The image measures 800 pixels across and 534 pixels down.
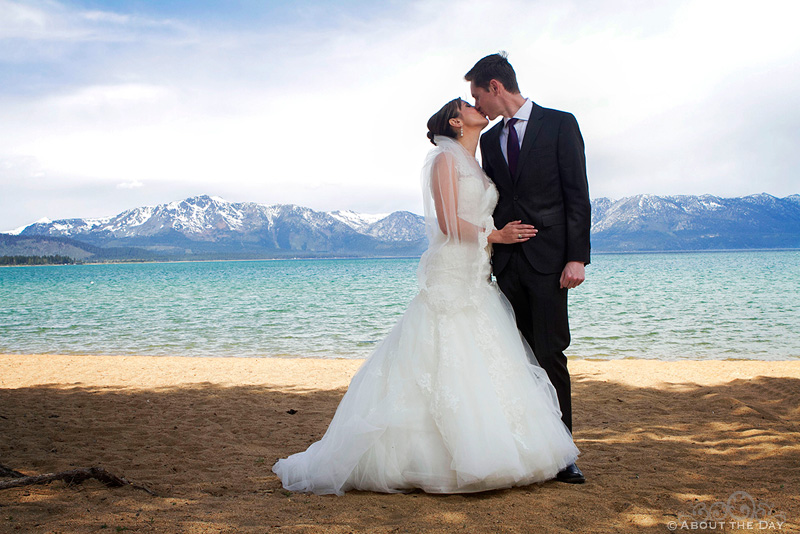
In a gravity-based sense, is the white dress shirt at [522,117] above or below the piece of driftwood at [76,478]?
above

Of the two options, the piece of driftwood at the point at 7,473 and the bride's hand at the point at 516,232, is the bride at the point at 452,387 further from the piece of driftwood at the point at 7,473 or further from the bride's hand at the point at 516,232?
the piece of driftwood at the point at 7,473

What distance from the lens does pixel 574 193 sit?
11.6 feet

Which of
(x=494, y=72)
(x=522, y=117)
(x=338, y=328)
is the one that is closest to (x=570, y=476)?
(x=522, y=117)

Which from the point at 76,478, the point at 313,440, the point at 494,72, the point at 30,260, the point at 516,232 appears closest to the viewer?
the point at 76,478

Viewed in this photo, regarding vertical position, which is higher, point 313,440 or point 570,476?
point 570,476

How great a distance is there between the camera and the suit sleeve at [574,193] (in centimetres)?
352

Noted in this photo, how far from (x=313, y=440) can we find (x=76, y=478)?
91.7 inches

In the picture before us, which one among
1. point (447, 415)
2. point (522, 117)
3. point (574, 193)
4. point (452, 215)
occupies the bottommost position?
point (447, 415)

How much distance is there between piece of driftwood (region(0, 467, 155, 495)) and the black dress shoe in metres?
2.60

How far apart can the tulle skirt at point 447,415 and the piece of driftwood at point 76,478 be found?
1081 millimetres

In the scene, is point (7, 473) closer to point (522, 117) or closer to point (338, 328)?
point (522, 117)

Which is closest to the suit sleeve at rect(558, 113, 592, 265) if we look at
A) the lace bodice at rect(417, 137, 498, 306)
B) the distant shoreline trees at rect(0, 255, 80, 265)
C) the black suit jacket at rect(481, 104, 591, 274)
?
the black suit jacket at rect(481, 104, 591, 274)

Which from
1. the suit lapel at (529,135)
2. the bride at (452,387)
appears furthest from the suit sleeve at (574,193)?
the bride at (452,387)

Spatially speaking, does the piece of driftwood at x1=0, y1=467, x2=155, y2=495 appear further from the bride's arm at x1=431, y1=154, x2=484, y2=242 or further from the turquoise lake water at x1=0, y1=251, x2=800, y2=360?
the turquoise lake water at x1=0, y1=251, x2=800, y2=360
